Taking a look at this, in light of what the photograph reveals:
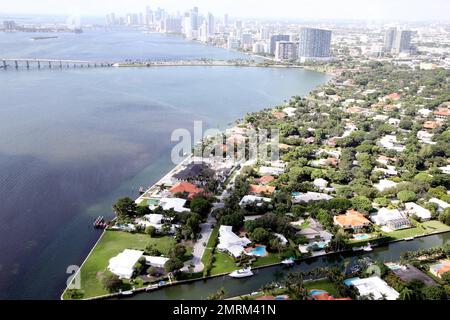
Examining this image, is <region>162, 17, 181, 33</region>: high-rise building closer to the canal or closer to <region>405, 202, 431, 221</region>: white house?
<region>405, 202, 431, 221</region>: white house

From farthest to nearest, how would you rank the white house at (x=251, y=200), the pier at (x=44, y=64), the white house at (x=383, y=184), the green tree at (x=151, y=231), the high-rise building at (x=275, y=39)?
the high-rise building at (x=275, y=39) < the pier at (x=44, y=64) < the white house at (x=383, y=184) < the white house at (x=251, y=200) < the green tree at (x=151, y=231)

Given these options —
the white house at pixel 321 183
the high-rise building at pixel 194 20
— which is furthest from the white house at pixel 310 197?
the high-rise building at pixel 194 20

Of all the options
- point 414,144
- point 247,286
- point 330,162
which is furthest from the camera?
point 414,144

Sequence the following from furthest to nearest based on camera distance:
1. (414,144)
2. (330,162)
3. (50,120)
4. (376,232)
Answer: (50,120) < (414,144) < (330,162) < (376,232)

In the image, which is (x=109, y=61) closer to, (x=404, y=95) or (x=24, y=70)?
(x=24, y=70)

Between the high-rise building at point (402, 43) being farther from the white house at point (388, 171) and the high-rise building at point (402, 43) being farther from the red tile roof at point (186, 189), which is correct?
the red tile roof at point (186, 189)

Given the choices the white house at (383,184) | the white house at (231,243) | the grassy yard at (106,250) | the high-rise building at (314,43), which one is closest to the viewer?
the grassy yard at (106,250)
